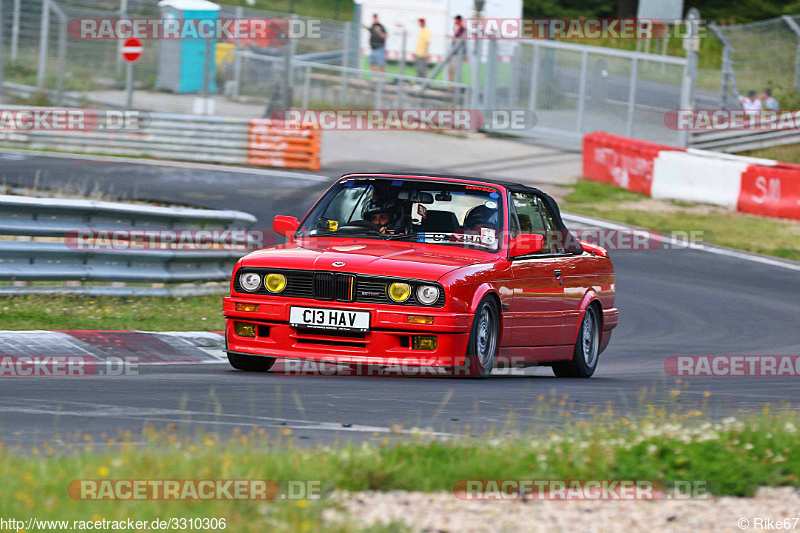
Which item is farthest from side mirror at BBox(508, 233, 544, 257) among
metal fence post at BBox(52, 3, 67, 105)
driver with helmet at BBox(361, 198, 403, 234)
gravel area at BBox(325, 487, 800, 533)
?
metal fence post at BBox(52, 3, 67, 105)

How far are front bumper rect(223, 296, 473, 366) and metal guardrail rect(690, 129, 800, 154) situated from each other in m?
20.0

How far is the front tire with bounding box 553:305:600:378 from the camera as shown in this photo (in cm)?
1009

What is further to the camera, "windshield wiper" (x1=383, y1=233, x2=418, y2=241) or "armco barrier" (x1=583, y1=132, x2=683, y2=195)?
"armco barrier" (x1=583, y1=132, x2=683, y2=195)

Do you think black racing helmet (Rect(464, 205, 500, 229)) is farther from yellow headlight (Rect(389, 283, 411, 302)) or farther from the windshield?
yellow headlight (Rect(389, 283, 411, 302))

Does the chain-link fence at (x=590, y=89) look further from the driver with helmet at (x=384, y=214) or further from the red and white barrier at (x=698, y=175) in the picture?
the driver with helmet at (x=384, y=214)

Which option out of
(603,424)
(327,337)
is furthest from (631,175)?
(603,424)

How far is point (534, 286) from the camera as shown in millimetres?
9328

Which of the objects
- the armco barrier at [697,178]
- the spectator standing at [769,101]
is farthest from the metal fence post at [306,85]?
the spectator standing at [769,101]

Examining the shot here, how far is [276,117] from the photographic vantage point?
28.1 metres

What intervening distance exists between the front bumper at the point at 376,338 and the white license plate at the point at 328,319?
32mm

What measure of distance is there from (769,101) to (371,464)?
80.7 feet

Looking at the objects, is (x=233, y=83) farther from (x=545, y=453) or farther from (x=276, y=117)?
(x=545, y=453)

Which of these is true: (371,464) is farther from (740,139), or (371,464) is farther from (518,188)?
(740,139)

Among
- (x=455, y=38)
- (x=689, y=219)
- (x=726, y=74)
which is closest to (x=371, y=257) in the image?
(x=689, y=219)
